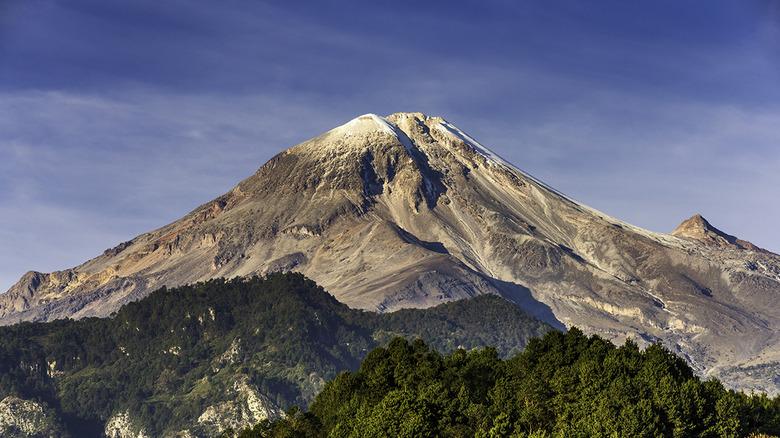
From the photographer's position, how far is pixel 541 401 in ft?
479

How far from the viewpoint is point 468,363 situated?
554 ft

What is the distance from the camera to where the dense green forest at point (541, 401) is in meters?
137

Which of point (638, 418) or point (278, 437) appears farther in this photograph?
point (278, 437)

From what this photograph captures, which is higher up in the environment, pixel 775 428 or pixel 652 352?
pixel 652 352

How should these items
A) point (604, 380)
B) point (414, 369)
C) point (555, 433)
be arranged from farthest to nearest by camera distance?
point (414, 369) < point (604, 380) < point (555, 433)

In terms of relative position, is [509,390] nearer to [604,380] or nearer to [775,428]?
→ [604,380]

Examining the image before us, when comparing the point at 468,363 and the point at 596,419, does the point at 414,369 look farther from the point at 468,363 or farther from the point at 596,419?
the point at 596,419

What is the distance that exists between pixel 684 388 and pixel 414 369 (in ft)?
144

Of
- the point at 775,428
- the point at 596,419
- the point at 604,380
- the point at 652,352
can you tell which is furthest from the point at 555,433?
the point at 775,428

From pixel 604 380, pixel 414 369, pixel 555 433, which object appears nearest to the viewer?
pixel 555 433

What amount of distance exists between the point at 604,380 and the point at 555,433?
16.5 m

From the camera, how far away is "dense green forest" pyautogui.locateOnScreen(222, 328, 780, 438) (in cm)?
13738

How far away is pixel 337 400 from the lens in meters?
165

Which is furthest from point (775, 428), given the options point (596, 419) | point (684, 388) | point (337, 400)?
point (337, 400)
